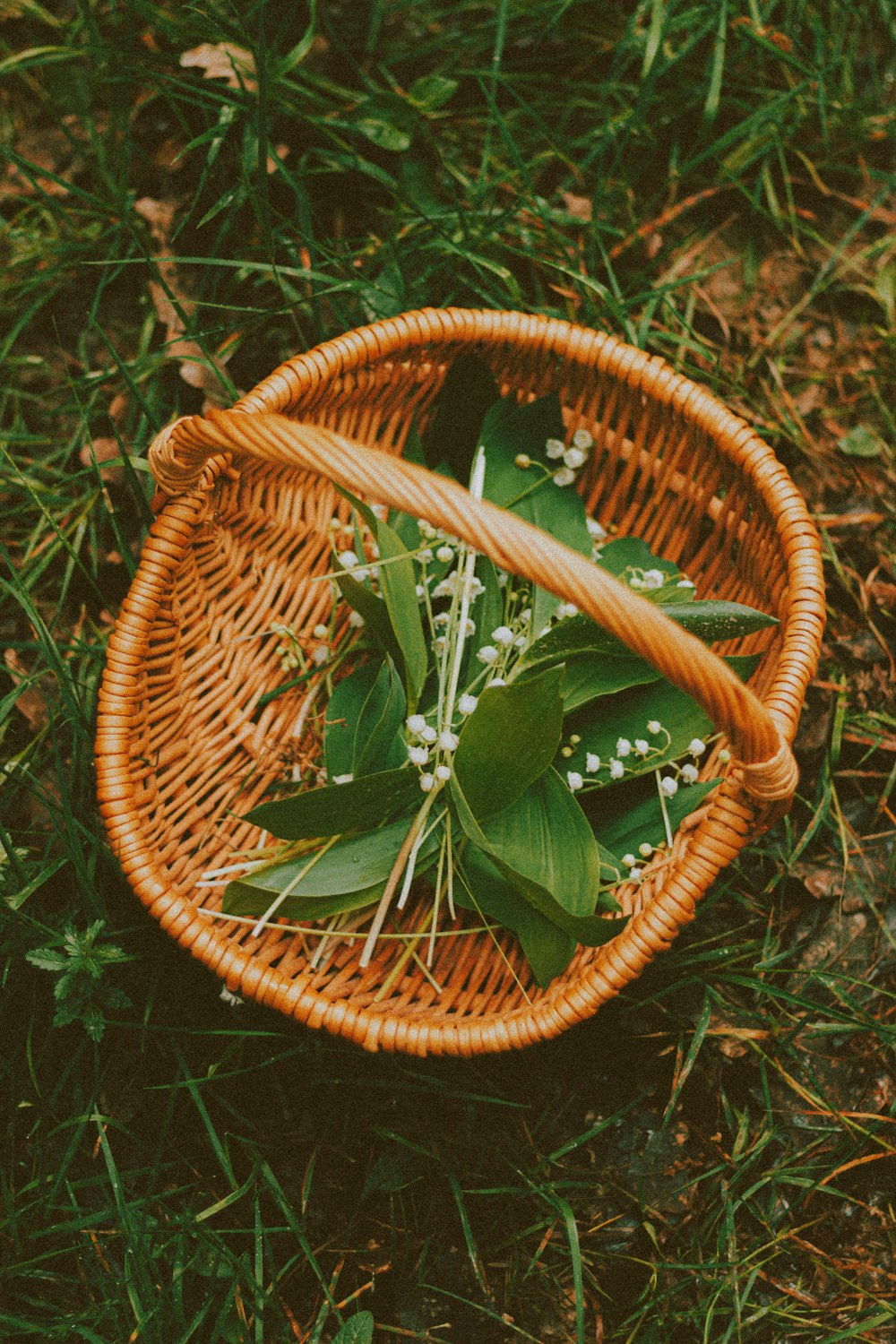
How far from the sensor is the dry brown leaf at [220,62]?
1.33 m

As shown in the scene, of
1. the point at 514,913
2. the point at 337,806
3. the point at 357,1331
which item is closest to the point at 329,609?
the point at 337,806

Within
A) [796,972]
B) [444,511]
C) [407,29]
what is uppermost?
[407,29]

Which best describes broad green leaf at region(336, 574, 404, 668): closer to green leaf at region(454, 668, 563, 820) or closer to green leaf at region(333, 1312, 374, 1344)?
green leaf at region(454, 668, 563, 820)

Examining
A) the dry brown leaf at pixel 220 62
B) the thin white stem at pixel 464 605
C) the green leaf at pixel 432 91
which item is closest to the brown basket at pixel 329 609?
the thin white stem at pixel 464 605

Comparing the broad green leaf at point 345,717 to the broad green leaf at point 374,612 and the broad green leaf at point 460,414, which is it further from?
the broad green leaf at point 460,414

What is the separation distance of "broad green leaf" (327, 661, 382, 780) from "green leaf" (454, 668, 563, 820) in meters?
0.14

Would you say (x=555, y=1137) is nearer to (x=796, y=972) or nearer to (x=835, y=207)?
(x=796, y=972)

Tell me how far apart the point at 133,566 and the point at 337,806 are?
439mm

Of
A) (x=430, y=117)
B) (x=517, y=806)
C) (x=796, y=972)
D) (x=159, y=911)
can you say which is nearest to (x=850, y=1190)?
(x=796, y=972)

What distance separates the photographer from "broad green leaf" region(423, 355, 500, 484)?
46.2 inches

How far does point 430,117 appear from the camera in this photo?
56.2 inches

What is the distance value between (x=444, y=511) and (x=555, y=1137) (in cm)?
81

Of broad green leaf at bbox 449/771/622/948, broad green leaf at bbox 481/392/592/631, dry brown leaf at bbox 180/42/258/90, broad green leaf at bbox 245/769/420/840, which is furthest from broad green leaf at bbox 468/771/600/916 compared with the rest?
dry brown leaf at bbox 180/42/258/90

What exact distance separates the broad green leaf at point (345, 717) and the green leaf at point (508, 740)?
0.47 feet
